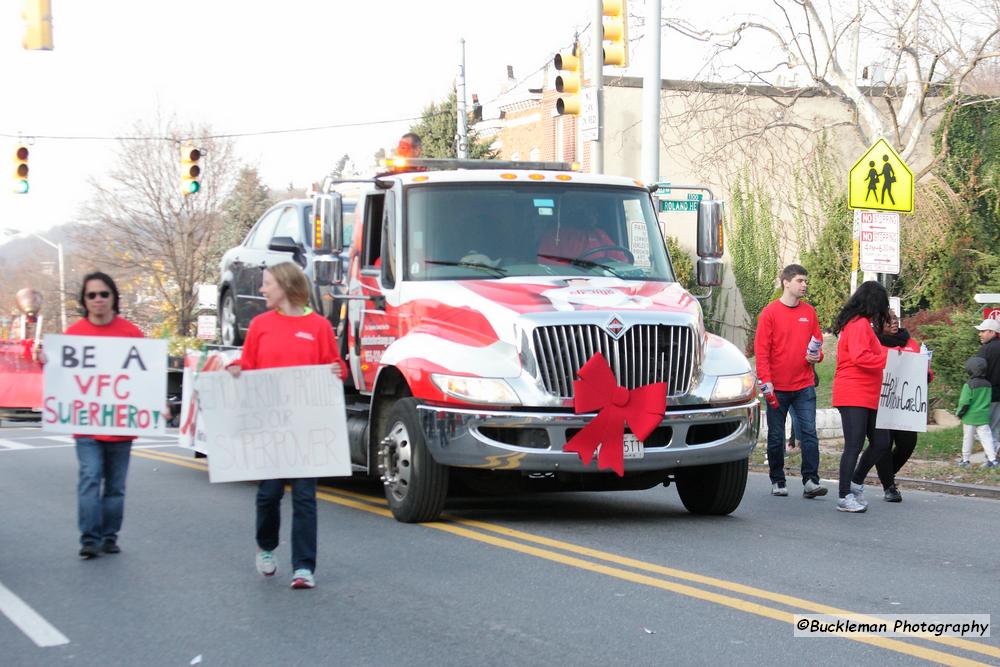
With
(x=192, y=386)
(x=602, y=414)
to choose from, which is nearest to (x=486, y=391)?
(x=602, y=414)

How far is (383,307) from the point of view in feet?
35.3

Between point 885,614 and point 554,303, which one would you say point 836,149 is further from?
point 885,614

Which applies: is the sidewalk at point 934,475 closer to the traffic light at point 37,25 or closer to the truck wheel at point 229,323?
the truck wheel at point 229,323

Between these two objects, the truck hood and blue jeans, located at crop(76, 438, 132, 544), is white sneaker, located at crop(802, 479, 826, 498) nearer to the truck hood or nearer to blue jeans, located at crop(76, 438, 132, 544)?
the truck hood

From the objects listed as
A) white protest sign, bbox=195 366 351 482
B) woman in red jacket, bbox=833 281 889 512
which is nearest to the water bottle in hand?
woman in red jacket, bbox=833 281 889 512

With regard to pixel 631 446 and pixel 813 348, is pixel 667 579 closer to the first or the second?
pixel 631 446

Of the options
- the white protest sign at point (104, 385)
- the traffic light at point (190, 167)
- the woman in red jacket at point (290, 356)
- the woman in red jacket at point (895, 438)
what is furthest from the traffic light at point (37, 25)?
the woman in red jacket at point (895, 438)

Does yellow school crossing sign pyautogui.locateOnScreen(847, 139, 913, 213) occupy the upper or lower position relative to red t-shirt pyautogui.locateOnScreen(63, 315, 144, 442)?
upper

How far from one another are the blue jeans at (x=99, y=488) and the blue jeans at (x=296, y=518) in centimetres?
138

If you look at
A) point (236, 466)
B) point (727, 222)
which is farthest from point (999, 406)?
point (727, 222)

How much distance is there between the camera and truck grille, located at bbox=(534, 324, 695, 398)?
947 cm

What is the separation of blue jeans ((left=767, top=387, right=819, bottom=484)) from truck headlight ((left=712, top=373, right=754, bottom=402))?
1752 mm

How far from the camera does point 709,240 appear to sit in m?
11.1

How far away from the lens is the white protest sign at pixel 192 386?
41.9 ft
